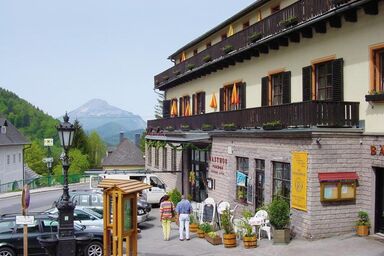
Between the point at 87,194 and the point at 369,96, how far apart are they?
12.9 m

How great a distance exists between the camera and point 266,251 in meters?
15.8

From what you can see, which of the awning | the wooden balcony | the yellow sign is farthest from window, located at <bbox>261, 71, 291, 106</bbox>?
the awning

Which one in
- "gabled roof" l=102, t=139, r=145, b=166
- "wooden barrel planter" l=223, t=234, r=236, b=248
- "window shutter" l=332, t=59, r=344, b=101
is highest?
"window shutter" l=332, t=59, r=344, b=101

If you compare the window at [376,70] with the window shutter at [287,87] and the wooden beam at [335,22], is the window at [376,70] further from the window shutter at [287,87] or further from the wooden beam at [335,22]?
the window shutter at [287,87]

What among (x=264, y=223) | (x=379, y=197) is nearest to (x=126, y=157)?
(x=264, y=223)

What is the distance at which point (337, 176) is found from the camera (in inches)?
639

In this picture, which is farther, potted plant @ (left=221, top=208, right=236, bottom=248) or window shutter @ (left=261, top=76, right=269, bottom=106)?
window shutter @ (left=261, top=76, right=269, bottom=106)

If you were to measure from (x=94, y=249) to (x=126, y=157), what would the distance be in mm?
78389

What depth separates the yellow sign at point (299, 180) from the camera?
53.6 ft

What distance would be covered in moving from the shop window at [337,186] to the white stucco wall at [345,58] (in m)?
1.65

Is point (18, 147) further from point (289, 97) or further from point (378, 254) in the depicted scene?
point (378, 254)

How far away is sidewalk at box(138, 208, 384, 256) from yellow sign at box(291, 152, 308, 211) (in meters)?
1.16

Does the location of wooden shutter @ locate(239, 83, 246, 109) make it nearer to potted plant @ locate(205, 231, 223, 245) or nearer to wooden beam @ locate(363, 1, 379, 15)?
potted plant @ locate(205, 231, 223, 245)

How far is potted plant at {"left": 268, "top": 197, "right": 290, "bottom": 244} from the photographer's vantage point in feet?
53.6
